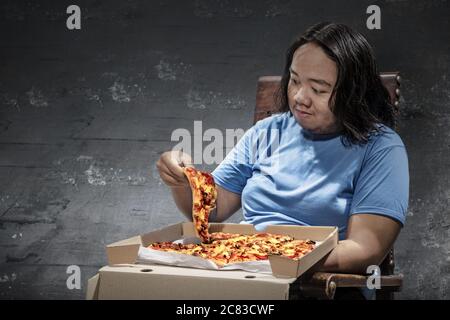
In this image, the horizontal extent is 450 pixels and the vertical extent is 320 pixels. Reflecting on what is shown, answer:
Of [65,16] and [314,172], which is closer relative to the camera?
[314,172]

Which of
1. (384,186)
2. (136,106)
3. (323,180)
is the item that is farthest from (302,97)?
(136,106)

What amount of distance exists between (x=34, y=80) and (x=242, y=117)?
109 centimetres

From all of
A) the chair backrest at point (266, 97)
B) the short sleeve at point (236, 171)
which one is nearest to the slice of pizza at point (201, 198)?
the short sleeve at point (236, 171)

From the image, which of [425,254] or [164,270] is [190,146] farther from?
[164,270]

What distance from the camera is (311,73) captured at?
212 centimetres

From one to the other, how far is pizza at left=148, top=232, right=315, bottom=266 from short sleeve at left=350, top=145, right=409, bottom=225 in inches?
10.6

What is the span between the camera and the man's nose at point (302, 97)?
2.13 metres

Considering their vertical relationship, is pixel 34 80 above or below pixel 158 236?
above

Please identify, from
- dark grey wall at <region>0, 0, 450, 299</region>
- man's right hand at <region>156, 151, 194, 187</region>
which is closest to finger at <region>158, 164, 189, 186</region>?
man's right hand at <region>156, 151, 194, 187</region>

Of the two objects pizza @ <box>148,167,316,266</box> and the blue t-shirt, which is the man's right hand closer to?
pizza @ <box>148,167,316,266</box>

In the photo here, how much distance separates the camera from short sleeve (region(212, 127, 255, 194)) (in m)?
2.41
